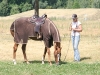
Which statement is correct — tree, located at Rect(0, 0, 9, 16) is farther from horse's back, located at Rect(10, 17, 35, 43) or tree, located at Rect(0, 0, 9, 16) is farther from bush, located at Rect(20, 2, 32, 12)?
horse's back, located at Rect(10, 17, 35, 43)

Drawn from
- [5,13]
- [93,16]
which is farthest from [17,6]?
[93,16]

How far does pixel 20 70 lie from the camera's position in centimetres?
1027

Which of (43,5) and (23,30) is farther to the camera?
(43,5)

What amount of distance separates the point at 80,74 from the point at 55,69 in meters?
1.06

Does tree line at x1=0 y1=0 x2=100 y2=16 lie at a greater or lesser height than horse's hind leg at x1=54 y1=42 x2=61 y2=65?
lesser

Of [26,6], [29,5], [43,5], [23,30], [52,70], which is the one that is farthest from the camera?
[43,5]

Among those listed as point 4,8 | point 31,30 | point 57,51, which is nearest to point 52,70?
point 57,51

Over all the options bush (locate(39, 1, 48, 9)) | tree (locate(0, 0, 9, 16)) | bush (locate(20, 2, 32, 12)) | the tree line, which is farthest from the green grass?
bush (locate(39, 1, 48, 9))

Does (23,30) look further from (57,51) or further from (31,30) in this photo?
(57,51)

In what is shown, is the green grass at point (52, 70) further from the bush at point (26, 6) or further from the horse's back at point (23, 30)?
the bush at point (26, 6)

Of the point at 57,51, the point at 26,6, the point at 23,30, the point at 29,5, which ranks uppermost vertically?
the point at 23,30

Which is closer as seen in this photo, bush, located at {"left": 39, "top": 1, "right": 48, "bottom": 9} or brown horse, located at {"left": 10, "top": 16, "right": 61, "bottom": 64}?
brown horse, located at {"left": 10, "top": 16, "right": 61, "bottom": 64}

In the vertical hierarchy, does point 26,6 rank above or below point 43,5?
below

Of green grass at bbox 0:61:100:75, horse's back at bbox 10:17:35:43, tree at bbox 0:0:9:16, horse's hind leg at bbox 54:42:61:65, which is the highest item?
horse's back at bbox 10:17:35:43
